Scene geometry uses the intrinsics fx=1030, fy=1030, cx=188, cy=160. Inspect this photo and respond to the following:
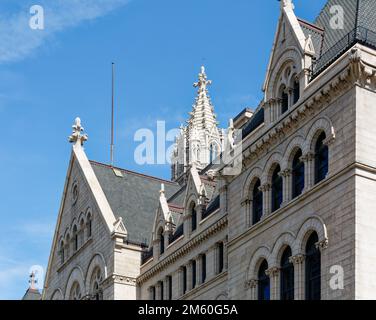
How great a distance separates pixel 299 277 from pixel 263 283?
361 cm

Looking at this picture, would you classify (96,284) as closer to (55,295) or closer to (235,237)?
(55,295)

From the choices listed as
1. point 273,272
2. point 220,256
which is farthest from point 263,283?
point 220,256

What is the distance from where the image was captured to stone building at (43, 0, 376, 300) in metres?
36.8

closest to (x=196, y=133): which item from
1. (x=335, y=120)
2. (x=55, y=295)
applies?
(x=55, y=295)

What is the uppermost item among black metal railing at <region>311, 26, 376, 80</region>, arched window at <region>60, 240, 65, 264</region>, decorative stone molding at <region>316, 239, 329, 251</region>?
black metal railing at <region>311, 26, 376, 80</region>

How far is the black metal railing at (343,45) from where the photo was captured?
129 ft

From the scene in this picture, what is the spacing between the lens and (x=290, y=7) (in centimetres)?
4347

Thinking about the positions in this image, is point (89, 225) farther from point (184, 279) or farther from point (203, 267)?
point (203, 267)

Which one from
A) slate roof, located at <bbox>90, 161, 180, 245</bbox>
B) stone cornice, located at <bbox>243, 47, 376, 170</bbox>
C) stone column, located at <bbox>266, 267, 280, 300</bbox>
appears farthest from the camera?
slate roof, located at <bbox>90, 161, 180, 245</bbox>

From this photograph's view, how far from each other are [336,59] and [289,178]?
5.09 metres

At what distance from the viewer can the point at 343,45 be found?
4050 centimetres

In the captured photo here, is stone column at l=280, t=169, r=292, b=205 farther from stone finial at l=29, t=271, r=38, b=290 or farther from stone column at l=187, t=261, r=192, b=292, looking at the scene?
stone finial at l=29, t=271, r=38, b=290

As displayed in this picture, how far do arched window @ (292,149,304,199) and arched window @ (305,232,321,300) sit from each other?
7.71 feet

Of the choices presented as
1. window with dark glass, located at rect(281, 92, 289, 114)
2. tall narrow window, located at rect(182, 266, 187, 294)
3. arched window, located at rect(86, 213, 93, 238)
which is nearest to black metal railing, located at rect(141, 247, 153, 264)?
arched window, located at rect(86, 213, 93, 238)
